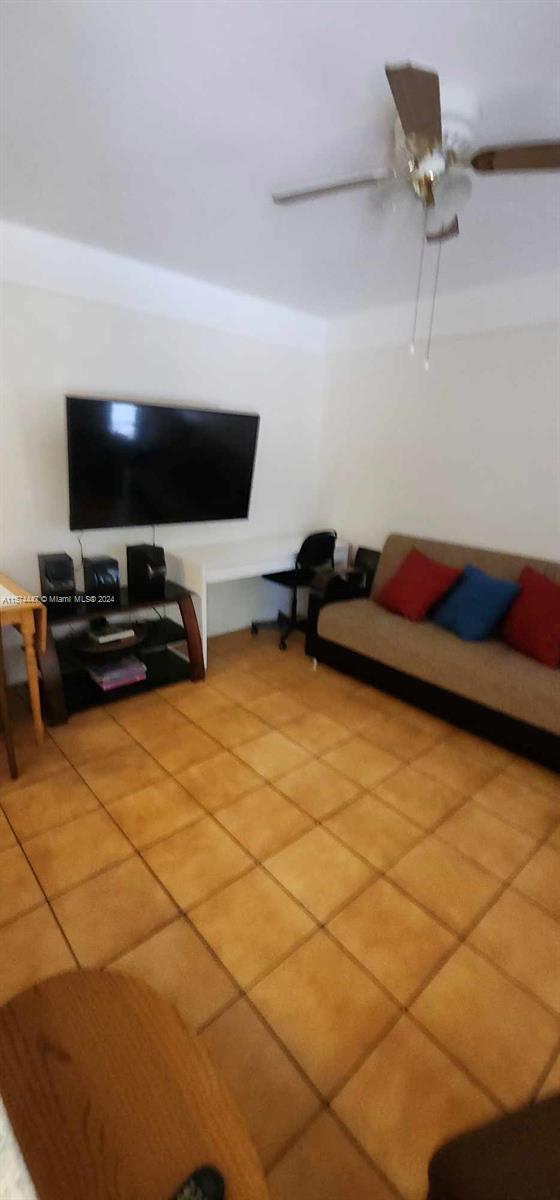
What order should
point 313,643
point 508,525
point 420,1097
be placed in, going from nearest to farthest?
1. point 420,1097
2. point 508,525
3. point 313,643

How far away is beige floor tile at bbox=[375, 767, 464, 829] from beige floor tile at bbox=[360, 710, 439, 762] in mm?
149

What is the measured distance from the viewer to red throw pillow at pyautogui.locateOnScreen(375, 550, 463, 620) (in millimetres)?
3010

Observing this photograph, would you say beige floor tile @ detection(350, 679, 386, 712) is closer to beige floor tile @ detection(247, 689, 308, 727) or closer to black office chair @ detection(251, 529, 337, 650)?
beige floor tile @ detection(247, 689, 308, 727)

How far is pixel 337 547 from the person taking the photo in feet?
12.6

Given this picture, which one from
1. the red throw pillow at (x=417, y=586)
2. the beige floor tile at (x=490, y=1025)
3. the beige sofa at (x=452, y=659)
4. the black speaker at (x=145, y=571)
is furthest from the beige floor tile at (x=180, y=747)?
the red throw pillow at (x=417, y=586)

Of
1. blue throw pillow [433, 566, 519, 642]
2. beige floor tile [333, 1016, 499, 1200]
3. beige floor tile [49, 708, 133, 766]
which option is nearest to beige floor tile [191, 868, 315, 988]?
beige floor tile [333, 1016, 499, 1200]

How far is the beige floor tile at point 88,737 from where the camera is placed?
2.31 metres

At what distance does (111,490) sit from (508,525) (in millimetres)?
2375

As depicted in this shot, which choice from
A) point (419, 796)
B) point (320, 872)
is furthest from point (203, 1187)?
point (419, 796)

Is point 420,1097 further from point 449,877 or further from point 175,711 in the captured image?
point 175,711

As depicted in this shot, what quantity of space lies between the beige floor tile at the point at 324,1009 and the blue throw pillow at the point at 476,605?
180cm

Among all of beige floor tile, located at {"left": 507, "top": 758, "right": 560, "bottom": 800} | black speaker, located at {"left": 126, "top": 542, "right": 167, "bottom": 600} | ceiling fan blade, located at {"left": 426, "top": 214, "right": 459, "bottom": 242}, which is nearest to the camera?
ceiling fan blade, located at {"left": 426, "top": 214, "right": 459, "bottom": 242}

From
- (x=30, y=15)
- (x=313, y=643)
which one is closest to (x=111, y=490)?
(x=313, y=643)

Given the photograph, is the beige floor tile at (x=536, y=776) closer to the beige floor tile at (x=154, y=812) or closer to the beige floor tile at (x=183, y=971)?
the beige floor tile at (x=154, y=812)
